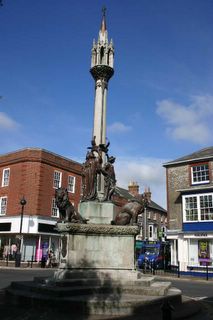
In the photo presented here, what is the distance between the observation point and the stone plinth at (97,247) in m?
11.1

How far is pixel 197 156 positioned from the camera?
32.3m

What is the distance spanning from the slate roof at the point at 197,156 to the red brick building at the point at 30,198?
41.3ft

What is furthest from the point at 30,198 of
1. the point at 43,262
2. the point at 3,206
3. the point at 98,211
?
the point at 98,211

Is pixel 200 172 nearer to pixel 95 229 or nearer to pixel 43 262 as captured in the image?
pixel 43 262

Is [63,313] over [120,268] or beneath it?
beneath

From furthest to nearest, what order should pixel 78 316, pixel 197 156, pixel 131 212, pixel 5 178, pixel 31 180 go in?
pixel 5 178 < pixel 31 180 < pixel 197 156 < pixel 131 212 < pixel 78 316

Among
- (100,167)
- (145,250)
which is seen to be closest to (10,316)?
(100,167)

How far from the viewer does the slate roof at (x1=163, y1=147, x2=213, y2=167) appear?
31.2m

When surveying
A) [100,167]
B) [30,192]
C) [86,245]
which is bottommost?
[86,245]

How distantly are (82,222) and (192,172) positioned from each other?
21848 millimetres

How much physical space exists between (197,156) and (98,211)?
71.2 feet

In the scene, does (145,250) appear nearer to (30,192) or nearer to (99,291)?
(30,192)

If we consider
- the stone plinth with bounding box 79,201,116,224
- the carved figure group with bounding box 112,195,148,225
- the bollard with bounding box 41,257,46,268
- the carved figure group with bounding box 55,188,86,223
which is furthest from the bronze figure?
the bollard with bounding box 41,257,46,268

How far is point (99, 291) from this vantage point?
10.1 meters
